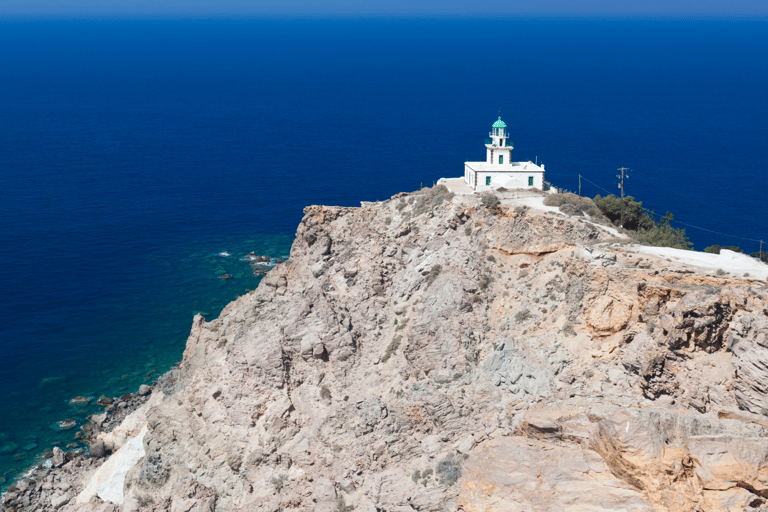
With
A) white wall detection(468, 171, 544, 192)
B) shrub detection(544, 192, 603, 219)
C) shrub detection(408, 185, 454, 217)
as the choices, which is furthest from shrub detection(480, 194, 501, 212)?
white wall detection(468, 171, 544, 192)

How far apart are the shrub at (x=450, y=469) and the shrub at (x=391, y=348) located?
9.62 metres

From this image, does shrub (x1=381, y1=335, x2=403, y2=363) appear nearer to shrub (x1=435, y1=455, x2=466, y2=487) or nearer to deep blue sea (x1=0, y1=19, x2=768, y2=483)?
shrub (x1=435, y1=455, x2=466, y2=487)

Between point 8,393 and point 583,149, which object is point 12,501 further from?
point 583,149

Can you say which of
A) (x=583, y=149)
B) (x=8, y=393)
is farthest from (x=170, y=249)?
(x=583, y=149)

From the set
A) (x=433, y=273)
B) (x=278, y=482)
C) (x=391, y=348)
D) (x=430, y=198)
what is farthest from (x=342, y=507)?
(x=430, y=198)

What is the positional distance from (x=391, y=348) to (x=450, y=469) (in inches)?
428

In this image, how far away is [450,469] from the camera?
35.0 meters

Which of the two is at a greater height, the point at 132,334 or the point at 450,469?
the point at 132,334

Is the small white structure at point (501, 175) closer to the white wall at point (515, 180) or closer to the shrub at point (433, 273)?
the white wall at point (515, 180)

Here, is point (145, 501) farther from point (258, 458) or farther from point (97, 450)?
point (97, 450)

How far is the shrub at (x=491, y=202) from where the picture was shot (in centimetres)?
4684

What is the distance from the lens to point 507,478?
2881 cm

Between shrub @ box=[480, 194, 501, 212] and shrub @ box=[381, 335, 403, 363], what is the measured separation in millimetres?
10615

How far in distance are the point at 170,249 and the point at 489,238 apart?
6394 centimetres
